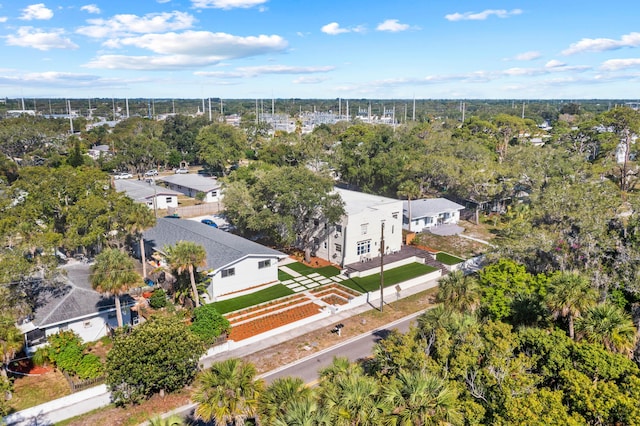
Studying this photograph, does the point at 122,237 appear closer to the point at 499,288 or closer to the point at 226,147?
the point at 499,288

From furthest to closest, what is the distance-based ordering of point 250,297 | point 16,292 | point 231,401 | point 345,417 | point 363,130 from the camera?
1. point 363,130
2. point 250,297
3. point 16,292
4. point 231,401
5. point 345,417

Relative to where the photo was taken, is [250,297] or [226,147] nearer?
[250,297]

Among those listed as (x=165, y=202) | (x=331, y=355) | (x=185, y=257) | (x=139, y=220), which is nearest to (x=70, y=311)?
(x=185, y=257)

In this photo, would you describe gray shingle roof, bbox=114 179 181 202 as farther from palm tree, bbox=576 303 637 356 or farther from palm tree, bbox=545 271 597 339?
palm tree, bbox=576 303 637 356

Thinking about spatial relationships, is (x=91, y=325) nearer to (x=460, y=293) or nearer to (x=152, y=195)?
(x=460, y=293)

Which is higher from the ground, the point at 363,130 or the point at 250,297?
the point at 363,130

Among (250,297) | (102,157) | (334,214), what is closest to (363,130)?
(102,157)

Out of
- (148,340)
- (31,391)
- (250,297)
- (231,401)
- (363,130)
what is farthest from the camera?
(363,130)
